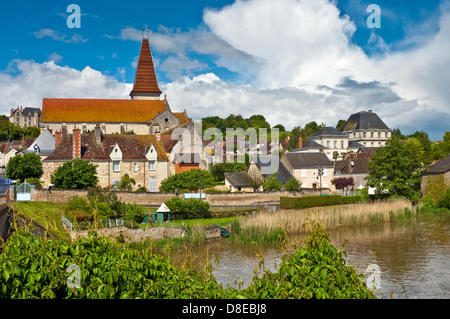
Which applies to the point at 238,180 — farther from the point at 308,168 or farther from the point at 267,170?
the point at 308,168

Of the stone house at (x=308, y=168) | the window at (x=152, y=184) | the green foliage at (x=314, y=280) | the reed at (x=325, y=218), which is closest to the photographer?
the green foliage at (x=314, y=280)

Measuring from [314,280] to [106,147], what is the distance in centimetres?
4237

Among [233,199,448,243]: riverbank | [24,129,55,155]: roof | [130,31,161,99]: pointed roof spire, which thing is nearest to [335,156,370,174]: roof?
[233,199,448,243]: riverbank

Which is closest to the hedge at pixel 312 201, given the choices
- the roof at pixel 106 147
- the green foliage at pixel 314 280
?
the roof at pixel 106 147

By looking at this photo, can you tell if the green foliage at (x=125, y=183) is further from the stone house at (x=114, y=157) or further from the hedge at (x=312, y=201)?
the hedge at (x=312, y=201)

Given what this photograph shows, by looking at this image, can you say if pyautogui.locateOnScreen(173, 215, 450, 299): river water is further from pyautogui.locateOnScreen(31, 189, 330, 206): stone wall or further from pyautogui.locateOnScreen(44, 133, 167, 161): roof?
pyautogui.locateOnScreen(44, 133, 167, 161): roof

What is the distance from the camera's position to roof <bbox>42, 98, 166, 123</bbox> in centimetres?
7519

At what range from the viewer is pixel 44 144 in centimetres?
5341

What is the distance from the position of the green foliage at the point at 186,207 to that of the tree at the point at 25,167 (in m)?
16.8

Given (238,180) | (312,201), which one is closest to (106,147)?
(238,180)

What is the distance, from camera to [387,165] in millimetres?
42594

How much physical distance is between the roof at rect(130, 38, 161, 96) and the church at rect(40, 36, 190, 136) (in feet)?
39.2

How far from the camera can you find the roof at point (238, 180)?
162 feet
